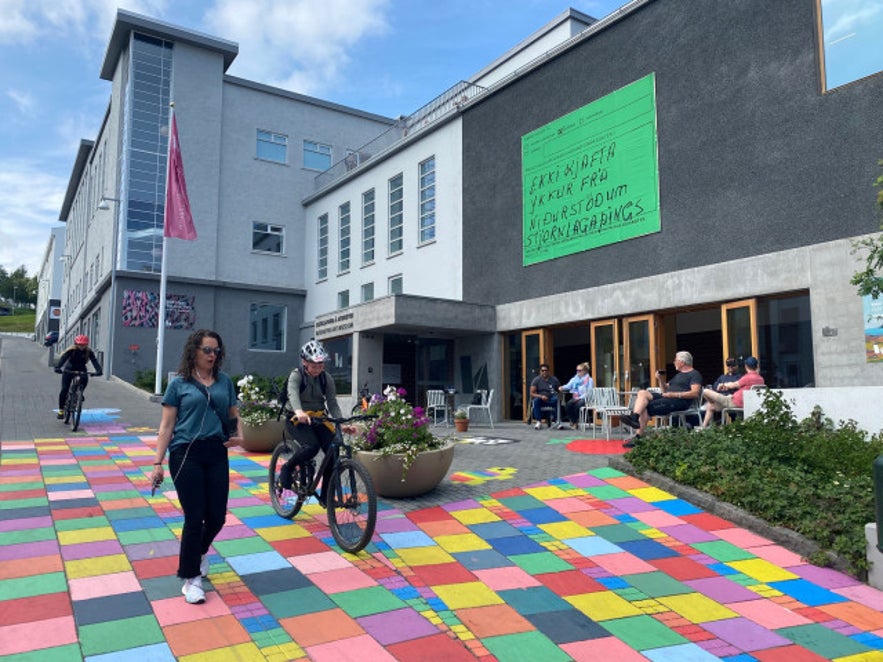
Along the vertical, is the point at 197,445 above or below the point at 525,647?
above

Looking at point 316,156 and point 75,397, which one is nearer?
point 75,397

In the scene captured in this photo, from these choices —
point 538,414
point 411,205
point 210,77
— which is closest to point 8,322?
point 210,77

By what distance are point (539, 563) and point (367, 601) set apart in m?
1.51

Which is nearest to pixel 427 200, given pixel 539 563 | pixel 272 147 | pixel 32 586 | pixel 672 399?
pixel 272 147

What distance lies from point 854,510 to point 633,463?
8.65ft

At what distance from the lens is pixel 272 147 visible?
31234 millimetres

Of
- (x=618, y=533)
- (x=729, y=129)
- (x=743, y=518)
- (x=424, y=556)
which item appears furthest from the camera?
(x=729, y=129)

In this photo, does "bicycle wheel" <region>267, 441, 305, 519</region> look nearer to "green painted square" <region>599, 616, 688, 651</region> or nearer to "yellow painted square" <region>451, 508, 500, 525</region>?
"yellow painted square" <region>451, 508, 500, 525</region>

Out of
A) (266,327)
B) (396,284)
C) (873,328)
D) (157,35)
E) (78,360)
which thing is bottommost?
(78,360)

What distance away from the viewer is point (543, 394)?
15.3 m

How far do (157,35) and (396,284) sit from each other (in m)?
16.3

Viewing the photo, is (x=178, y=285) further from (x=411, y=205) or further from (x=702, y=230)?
(x=702, y=230)

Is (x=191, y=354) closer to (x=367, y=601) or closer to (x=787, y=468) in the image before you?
(x=367, y=601)

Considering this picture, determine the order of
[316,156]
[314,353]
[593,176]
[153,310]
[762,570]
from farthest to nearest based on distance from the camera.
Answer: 1. [316,156]
2. [153,310]
3. [593,176]
4. [314,353]
5. [762,570]
